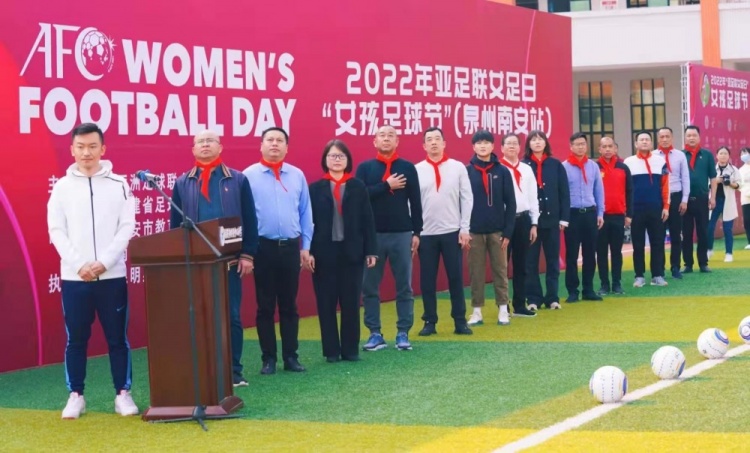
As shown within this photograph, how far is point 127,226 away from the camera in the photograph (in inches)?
351

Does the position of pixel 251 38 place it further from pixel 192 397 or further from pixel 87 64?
pixel 192 397

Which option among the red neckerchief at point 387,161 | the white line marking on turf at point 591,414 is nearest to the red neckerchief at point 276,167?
the red neckerchief at point 387,161

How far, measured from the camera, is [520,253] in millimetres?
14203

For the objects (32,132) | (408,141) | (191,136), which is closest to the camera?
(32,132)

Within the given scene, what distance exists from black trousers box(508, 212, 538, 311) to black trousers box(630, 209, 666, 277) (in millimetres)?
3253

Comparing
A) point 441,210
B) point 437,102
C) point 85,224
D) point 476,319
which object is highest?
point 437,102

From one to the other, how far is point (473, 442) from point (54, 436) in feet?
8.36

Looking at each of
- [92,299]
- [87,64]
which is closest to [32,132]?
[87,64]

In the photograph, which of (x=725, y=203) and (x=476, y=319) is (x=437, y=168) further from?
(x=725, y=203)

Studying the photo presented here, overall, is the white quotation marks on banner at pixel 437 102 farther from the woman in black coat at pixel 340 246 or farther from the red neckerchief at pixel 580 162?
the woman in black coat at pixel 340 246

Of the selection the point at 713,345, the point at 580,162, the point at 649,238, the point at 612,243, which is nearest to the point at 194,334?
the point at 713,345

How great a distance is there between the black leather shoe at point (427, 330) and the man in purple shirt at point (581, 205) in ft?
10.2

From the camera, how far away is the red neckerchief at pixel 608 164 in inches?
626

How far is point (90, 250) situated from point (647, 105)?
2993 centimetres
